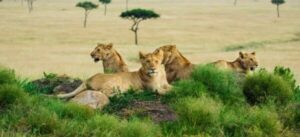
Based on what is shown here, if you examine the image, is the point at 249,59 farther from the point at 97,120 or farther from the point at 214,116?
the point at 97,120

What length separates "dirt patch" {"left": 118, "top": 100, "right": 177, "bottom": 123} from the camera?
38.0ft

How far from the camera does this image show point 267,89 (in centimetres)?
1287

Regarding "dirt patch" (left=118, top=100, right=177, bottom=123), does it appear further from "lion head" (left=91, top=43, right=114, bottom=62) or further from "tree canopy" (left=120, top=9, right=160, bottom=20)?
"tree canopy" (left=120, top=9, right=160, bottom=20)

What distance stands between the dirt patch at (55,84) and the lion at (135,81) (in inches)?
40.2

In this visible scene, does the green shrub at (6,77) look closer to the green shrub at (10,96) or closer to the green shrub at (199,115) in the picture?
the green shrub at (10,96)

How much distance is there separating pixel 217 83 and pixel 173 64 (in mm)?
2295

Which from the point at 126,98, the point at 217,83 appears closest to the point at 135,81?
the point at 126,98

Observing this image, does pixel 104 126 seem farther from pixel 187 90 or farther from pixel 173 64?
pixel 173 64

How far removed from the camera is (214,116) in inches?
418

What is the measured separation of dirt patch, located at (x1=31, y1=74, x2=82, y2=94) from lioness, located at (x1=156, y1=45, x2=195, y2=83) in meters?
2.06

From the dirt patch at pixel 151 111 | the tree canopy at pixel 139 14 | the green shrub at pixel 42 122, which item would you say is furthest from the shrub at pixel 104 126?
the tree canopy at pixel 139 14

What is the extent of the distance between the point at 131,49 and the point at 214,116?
48.3 meters

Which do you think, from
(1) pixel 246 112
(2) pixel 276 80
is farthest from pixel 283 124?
(2) pixel 276 80

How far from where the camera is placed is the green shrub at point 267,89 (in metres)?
12.8
